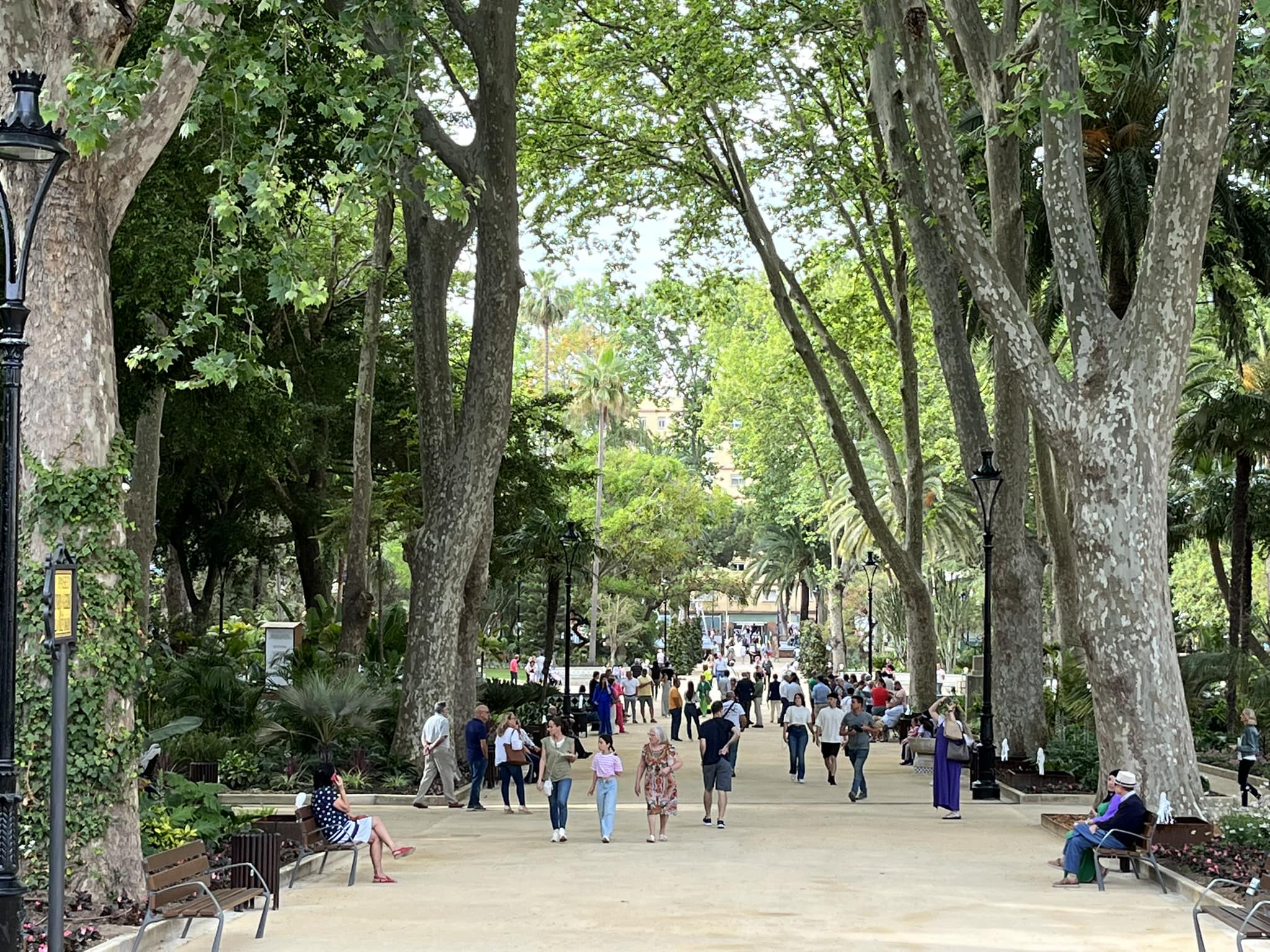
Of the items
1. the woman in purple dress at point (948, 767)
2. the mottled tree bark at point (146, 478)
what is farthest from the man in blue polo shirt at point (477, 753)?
the woman in purple dress at point (948, 767)

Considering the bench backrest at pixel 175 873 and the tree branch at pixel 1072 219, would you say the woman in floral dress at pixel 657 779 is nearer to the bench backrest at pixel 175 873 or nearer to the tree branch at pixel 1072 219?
the tree branch at pixel 1072 219

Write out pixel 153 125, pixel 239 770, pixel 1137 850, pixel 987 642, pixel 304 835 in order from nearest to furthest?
1. pixel 153 125
2. pixel 1137 850
3. pixel 304 835
4. pixel 239 770
5. pixel 987 642

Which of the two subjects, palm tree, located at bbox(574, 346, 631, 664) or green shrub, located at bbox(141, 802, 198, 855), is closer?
green shrub, located at bbox(141, 802, 198, 855)

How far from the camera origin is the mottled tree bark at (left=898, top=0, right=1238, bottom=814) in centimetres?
1542

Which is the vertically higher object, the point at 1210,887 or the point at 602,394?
the point at 602,394

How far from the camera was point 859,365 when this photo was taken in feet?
142

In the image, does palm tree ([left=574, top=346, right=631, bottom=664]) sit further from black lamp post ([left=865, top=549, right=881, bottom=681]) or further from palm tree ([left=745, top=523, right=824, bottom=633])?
black lamp post ([left=865, top=549, right=881, bottom=681])

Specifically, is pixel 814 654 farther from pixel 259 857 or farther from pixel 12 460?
pixel 12 460

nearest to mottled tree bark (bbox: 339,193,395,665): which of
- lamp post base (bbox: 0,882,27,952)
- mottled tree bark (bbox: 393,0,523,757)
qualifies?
mottled tree bark (bbox: 393,0,523,757)

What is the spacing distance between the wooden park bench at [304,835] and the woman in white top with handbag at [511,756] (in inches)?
248

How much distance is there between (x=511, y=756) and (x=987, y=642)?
7765 millimetres

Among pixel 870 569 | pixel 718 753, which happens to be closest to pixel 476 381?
pixel 718 753

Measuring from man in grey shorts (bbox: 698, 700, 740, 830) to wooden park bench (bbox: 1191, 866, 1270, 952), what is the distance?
7.72 m

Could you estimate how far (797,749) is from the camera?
2536cm
